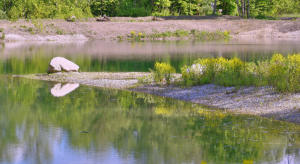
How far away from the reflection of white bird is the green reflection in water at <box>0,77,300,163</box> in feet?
5.06

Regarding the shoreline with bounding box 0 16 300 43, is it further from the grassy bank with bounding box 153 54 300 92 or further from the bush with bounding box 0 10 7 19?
the grassy bank with bounding box 153 54 300 92

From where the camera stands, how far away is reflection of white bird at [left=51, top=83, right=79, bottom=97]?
22964mm

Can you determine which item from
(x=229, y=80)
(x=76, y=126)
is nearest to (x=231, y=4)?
(x=229, y=80)

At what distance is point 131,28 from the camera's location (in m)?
70.8

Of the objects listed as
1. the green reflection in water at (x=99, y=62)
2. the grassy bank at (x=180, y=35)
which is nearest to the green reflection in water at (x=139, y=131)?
the green reflection in water at (x=99, y=62)

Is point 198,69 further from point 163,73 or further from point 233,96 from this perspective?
point 233,96

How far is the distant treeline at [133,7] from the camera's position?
7888 cm

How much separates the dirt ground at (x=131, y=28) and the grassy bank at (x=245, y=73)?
44.7 meters

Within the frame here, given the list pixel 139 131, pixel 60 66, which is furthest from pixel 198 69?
pixel 60 66

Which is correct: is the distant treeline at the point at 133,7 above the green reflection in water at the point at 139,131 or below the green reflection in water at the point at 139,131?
above

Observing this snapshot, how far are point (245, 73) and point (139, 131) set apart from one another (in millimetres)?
7492

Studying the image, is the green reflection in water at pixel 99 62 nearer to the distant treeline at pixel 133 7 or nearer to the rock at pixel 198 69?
the rock at pixel 198 69

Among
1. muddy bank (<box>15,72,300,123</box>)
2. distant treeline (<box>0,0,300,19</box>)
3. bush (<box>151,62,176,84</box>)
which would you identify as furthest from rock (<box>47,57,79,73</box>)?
distant treeline (<box>0,0,300,19</box>)

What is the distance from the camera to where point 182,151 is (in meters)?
13.0
